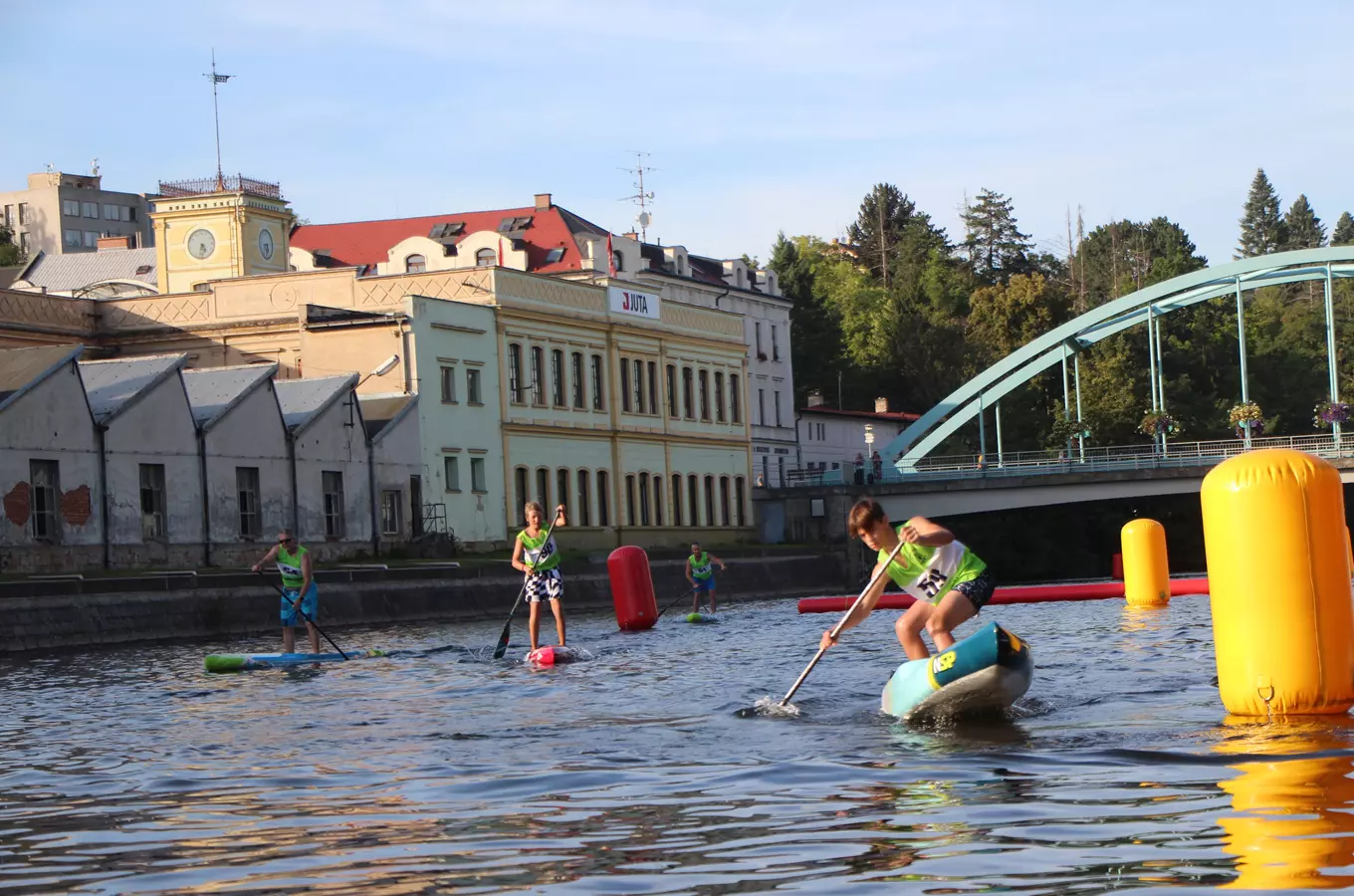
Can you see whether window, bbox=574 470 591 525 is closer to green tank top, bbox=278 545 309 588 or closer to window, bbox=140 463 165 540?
window, bbox=140 463 165 540

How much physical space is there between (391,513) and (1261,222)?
14322cm

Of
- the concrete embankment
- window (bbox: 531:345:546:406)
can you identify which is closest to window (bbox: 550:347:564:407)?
window (bbox: 531:345:546:406)

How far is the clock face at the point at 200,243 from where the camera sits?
8144 cm

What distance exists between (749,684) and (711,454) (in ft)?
202

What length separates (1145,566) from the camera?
3841 cm

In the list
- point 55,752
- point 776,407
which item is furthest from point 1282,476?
point 776,407

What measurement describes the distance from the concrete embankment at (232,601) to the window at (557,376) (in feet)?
41.1

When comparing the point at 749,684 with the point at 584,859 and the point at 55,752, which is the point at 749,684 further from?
the point at 584,859

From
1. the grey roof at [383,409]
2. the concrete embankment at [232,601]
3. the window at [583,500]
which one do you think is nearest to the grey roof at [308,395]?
the grey roof at [383,409]

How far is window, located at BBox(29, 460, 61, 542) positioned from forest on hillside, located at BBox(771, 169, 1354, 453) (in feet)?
173

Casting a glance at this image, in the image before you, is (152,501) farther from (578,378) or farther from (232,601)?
(578,378)

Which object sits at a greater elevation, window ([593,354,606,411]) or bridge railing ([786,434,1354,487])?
window ([593,354,606,411])

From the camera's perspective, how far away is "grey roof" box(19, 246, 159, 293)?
10775 centimetres

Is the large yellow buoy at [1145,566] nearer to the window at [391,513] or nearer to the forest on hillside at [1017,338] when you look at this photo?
the window at [391,513]
